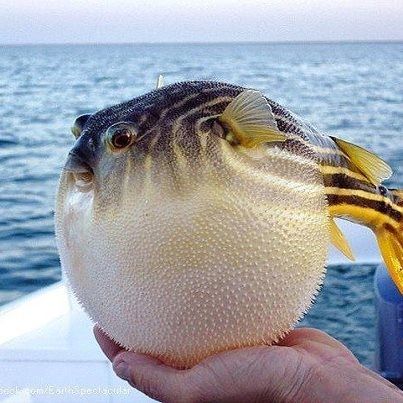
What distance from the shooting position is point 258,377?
62 centimetres

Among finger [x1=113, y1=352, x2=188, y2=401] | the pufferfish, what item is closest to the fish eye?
the pufferfish

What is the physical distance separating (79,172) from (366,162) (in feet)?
0.74

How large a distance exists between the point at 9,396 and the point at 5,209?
162 inches

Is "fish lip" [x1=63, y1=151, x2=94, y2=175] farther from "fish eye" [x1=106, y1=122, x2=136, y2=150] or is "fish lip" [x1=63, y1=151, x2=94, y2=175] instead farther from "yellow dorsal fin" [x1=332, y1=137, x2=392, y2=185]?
"yellow dorsal fin" [x1=332, y1=137, x2=392, y2=185]

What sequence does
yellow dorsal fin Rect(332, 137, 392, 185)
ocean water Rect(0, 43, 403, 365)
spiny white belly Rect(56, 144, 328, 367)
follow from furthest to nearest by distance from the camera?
ocean water Rect(0, 43, 403, 365) → yellow dorsal fin Rect(332, 137, 392, 185) → spiny white belly Rect(56, 144, 328, 367)

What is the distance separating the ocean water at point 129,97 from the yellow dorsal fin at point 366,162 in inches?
3.9

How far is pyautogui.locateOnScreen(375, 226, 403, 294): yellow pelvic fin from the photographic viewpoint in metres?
0.64

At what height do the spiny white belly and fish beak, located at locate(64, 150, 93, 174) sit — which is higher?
fish beak, located at locate(64, 150, 93, 174)

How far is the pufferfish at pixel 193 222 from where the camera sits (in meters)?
0.54

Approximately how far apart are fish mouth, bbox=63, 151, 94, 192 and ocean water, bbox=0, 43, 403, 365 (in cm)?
14

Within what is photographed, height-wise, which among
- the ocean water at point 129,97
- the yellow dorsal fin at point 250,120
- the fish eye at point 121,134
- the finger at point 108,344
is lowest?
the ocean water at point 129,97

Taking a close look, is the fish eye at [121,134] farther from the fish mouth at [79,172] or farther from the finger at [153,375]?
the finger at [153,375]

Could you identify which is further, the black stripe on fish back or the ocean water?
the ocean water

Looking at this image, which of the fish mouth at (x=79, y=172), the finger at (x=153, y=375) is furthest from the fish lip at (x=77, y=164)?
the finger at (x=153, y=375)
